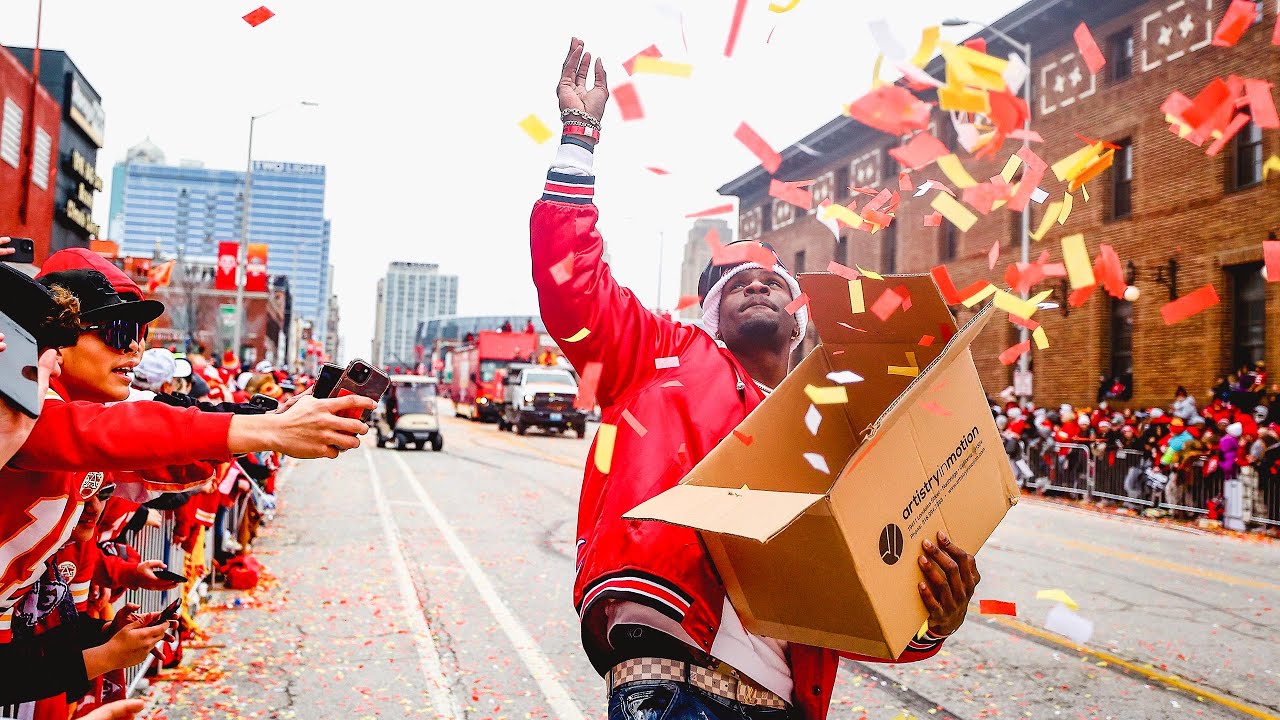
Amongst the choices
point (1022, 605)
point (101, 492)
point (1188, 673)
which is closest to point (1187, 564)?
point (1022, 605)

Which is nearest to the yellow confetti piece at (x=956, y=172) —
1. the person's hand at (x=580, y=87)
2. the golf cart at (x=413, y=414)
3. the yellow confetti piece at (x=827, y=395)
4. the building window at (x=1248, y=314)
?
the yellow confetti piece at (x=827, y=395)

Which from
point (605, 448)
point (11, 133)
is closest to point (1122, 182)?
point (605, 448)

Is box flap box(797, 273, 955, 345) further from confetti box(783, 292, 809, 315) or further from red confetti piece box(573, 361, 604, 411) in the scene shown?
red confetti piece box(573, 361, 604, 411)

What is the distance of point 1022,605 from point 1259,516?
349 inches

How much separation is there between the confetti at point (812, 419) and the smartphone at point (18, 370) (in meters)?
→ 1.77

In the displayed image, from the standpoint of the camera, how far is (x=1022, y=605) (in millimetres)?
7750

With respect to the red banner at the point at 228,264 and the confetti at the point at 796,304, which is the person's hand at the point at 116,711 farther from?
the red banner at the point at 228,264

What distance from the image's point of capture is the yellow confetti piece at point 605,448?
92.5 inches

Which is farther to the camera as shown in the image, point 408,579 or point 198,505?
point 408,579

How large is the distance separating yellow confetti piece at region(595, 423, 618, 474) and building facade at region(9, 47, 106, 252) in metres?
44.7

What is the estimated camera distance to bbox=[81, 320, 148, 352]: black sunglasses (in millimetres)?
2574

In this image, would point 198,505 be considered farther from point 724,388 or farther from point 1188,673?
point 1188,673

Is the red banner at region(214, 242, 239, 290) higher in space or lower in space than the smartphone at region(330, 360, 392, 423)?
higher

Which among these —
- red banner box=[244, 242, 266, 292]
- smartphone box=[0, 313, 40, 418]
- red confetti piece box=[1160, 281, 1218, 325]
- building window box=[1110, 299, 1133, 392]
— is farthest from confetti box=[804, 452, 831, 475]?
red banner box=[244, 242, 266, 292]
